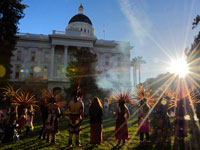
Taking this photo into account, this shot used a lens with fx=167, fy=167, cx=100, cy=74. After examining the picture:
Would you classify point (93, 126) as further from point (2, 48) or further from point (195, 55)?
point (195, 55)

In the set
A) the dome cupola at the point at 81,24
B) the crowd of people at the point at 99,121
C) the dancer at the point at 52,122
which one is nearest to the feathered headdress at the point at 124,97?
the crowd of people at the point at 99,121

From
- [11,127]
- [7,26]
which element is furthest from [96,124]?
[7,26]

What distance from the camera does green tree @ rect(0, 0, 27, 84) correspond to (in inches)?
714

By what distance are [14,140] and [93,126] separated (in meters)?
3.41

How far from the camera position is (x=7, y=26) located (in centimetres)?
1848

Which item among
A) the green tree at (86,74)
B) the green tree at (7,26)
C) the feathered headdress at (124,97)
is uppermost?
the green tree at (7,26)

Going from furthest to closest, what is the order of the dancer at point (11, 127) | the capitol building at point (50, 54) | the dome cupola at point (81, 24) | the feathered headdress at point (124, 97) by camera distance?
the dome cupola at point (81, 24) → the capitol building at point (50, 54) → the feathered headdress at point (124, 97) → the dancer at point (11, 127)

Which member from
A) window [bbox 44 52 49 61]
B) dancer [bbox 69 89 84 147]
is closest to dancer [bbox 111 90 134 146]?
dancer [bbox 69 89 84 147]

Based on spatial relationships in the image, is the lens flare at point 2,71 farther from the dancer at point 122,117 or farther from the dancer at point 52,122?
the dancer at point 122,117

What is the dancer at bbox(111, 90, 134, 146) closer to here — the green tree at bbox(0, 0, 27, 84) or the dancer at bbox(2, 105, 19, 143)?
the dancer at bbox(2, 105, 19, 143)

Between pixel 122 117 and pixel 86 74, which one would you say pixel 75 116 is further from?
pixel 86 74

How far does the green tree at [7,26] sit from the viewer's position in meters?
18.1

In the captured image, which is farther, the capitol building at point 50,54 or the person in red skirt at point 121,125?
the capitol building at point 50,54

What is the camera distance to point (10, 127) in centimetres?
690
